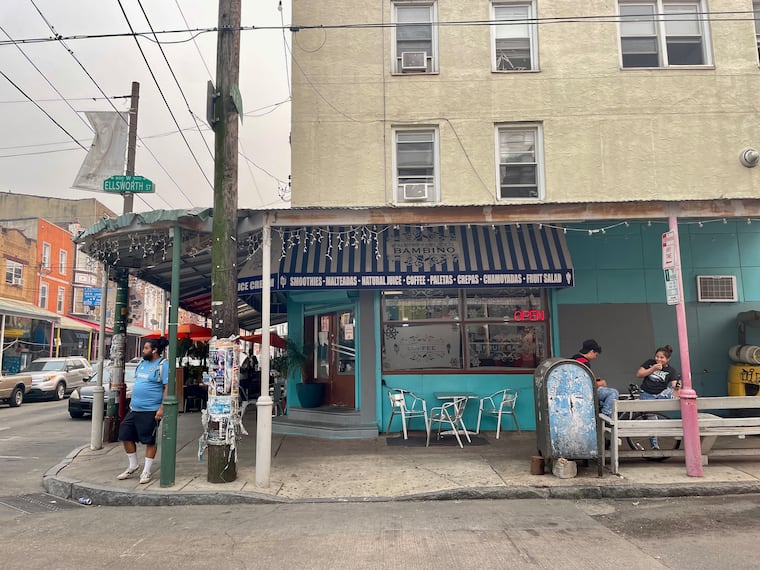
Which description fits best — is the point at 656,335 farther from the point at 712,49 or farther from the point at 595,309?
the point at 712,49

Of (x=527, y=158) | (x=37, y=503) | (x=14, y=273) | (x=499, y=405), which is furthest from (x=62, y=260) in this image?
(x=499, y=405)

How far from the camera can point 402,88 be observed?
1123cm

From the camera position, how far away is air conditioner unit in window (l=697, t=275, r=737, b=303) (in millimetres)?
10562

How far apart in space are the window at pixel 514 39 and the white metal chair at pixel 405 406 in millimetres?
7041

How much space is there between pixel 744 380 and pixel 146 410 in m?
10.2

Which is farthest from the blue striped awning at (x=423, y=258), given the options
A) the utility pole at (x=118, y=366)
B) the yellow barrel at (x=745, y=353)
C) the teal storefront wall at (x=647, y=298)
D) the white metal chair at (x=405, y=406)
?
the yellow barrel at (x=745, y=353)

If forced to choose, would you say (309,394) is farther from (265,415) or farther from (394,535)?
(394,535)

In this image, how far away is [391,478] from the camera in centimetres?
726

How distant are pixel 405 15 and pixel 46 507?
10.9m

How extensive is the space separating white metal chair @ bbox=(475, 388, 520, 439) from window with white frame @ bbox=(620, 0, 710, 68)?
735 centimetres

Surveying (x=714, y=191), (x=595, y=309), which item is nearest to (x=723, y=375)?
(x=595, y=309)

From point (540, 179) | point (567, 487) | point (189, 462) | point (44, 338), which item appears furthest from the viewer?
point (44, 338)

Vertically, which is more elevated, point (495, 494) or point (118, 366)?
point (118, 366)

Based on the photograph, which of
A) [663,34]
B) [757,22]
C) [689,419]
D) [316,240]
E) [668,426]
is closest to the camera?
[689,419]
